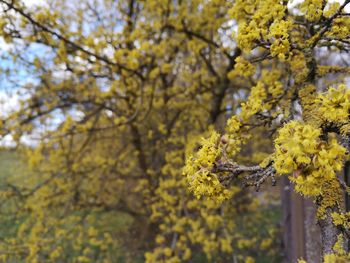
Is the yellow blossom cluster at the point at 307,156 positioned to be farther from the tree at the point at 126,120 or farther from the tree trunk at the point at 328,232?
the tree at the point at 126,120

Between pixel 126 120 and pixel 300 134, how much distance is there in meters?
3.94

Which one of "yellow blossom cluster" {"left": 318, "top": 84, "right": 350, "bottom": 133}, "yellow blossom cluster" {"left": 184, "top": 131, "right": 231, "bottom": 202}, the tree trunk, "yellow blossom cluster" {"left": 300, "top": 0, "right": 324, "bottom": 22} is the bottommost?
the tree trunk

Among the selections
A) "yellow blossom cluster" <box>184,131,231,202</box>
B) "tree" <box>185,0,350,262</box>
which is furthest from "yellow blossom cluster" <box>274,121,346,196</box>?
"yellow blossom cluster" <box>184,131,231,202</box>

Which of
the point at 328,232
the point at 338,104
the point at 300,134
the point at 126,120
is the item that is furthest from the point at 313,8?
the point at 126,120

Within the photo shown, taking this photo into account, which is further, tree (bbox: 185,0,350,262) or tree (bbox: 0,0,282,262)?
tree (bbox: 0,0,282,262)

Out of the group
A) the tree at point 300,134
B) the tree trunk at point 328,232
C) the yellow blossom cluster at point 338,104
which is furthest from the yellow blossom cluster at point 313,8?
the tree trunk at point 328,232

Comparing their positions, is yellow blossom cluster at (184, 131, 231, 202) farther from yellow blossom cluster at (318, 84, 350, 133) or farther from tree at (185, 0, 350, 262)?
yellow blossom cluster at (318, 84, 350, 133)

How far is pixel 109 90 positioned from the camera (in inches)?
210

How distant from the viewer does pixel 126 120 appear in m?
5.16

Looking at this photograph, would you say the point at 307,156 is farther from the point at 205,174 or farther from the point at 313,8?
the point at 313,8

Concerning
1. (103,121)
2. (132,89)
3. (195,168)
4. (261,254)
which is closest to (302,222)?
(261,254)

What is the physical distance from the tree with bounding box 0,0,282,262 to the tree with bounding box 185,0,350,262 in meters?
1.88

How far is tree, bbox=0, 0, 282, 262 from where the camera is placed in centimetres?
499

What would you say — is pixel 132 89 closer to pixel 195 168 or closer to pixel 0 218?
pixel 0 218
